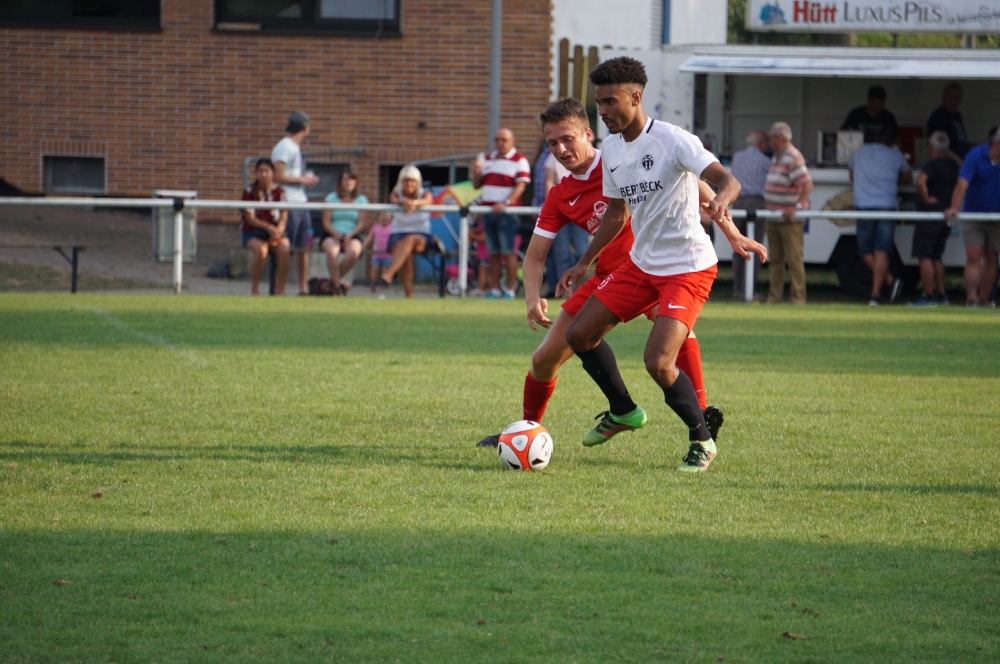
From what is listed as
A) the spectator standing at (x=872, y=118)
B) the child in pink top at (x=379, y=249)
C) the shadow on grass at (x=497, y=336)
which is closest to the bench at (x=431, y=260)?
the child in pink top at (x=379, y=249)

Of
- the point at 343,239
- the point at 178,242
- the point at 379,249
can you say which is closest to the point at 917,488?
the point at 343,239

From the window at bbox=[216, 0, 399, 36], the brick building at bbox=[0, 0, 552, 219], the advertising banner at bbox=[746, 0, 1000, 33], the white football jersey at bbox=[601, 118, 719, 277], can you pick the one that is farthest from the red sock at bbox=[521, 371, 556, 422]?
the window at bbox=[216, 0, 399, 36]

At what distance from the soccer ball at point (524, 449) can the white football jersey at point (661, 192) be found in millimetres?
975

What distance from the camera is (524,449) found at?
633 cm

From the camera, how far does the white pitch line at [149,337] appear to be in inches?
406

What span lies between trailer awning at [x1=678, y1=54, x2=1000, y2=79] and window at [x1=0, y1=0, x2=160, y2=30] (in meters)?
9.23

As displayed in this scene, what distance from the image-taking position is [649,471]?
634 centimetres

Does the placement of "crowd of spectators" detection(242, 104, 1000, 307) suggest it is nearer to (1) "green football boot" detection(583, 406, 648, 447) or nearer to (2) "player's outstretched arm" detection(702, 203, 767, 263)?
(1) "green football boot" detection(583, 406, 648, 447)

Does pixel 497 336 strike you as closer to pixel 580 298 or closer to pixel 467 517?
pixel 580 298

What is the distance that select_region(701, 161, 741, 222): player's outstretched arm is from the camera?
573 centimetres

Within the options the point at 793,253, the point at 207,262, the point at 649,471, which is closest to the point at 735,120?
the point at 793,253

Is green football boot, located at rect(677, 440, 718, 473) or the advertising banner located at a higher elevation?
the advertising banner

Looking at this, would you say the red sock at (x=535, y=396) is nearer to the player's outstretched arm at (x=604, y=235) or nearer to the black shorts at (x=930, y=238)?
the player's outstretched arm at (x=604, y=235)

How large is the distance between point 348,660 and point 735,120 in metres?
16.6
